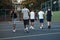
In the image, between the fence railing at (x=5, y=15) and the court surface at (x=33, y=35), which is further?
the fence railing at (x=5, y=15)

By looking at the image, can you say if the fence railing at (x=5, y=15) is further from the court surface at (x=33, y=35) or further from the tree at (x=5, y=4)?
the court surface at (x=33, y=35)

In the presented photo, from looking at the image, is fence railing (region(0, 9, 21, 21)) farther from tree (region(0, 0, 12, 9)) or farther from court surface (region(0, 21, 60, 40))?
court surface (region(0, 21, 60, 40))

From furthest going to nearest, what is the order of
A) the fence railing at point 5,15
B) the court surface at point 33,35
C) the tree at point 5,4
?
the tree at point 5,4 < the fence railing at point 5,15 < the court surface at point 33,35

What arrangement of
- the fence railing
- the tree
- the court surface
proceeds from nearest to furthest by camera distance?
the court surface → the fence railing → the tree

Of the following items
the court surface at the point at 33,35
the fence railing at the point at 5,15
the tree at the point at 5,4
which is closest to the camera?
the court surface at the point at 33,35

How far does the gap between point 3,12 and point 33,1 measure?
1491 centimetres

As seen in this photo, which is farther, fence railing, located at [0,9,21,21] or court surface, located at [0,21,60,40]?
fence railing, located at [0,9,21,21]

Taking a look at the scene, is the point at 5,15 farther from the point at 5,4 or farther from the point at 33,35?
the point at 33,35

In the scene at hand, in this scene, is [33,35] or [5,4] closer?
[33,35]

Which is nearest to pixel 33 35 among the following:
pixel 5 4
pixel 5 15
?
pixel 5 15

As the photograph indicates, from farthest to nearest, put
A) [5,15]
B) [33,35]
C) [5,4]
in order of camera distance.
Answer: [5,4] → [5,15] → [33,35]

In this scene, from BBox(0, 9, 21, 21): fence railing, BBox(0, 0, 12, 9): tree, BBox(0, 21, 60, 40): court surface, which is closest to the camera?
BBox(0, 21, 60, 40): court surface

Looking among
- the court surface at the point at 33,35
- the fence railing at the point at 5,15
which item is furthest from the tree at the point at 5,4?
the court surface at the point at 33,35

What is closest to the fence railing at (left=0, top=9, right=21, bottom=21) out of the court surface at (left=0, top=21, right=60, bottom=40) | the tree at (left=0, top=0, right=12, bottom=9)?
the tree at (left=0, top=0, right=12, bottom=9)
